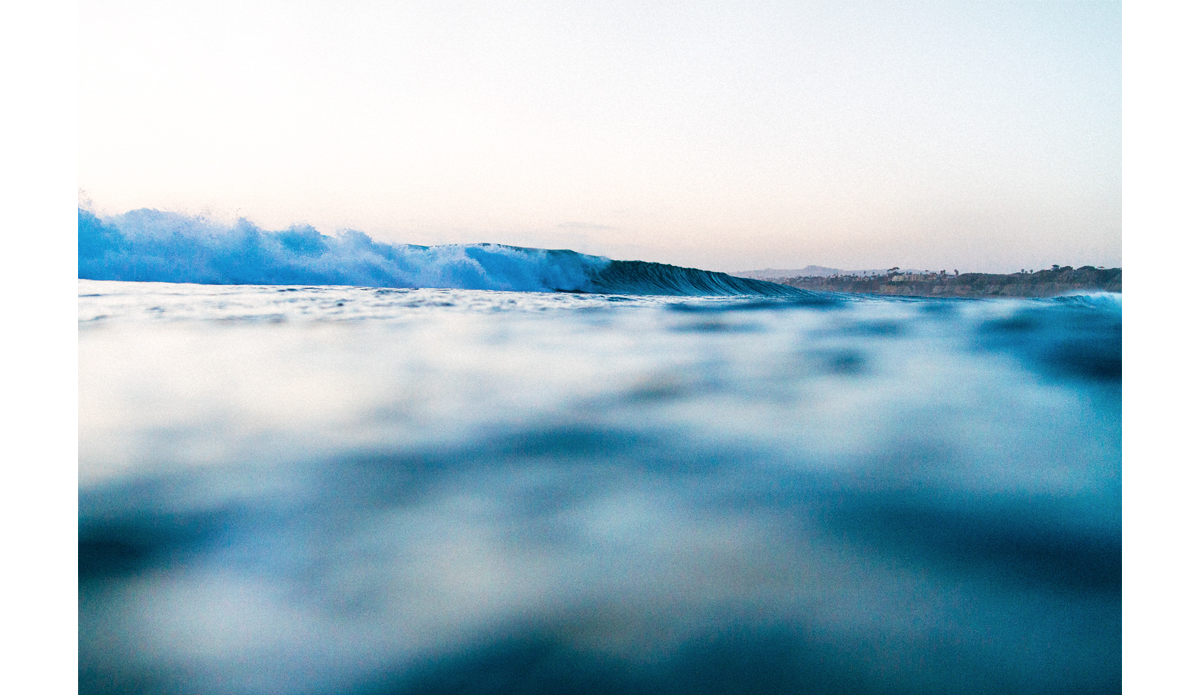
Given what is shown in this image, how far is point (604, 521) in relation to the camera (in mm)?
1076

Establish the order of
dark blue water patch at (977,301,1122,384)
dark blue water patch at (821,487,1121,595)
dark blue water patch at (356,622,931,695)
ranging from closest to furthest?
dark blue water patch at (356,622,931,695) < dark blue water patch at (821,487,1121,595) < dark blue water patch at (977,301,1122,384)

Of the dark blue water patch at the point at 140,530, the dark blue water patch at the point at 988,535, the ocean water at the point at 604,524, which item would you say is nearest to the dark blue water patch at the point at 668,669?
the ocean water at the point at 604,524

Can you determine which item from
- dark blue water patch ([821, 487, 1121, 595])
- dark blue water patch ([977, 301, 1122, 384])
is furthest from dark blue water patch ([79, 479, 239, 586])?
dark blue water patch ([977, 301, 1122, 384])

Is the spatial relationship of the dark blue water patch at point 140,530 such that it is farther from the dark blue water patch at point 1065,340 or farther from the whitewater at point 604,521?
the dark blue water patch at point 1065,340

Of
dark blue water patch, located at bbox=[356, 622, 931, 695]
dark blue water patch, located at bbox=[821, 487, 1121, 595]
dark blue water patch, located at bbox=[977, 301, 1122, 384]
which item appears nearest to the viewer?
dark blue water patch, located at bbox=[356, 622, 931, 695]

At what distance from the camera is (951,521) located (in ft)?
3.46

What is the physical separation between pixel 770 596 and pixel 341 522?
0.83 meters

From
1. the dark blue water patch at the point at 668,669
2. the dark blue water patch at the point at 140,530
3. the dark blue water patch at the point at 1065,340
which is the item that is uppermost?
the dark blue water patch at the point at 1065,340

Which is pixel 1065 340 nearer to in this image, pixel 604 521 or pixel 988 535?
pixel 988 535

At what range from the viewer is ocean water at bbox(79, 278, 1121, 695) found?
745 millimetres

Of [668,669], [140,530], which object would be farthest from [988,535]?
[140,530]

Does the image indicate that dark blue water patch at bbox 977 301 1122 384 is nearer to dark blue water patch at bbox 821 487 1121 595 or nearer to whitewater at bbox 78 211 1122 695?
whitewater at bbox 78 211 1122 695

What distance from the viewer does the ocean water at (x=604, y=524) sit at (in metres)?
0.75
